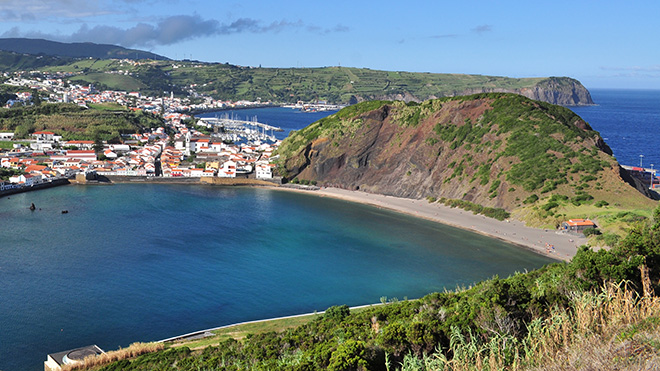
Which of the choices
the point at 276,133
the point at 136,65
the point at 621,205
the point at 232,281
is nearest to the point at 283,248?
the point at 232,281

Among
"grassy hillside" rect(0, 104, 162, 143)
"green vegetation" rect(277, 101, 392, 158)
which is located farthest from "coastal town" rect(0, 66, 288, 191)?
"green vegetation" rect(277, 101, 392, 158)

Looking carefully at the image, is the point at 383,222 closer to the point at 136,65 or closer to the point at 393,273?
the point at 393,273

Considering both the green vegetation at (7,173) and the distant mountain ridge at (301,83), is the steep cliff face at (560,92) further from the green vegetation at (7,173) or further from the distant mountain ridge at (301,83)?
the green vegetation at (7,173)

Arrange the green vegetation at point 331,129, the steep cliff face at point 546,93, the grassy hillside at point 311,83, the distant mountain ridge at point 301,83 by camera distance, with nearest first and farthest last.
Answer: the green vegetation at point 331,129, the distant mountain ridge at point 301,83, the steep cliff face at point 546,93, the grassy hillside at point 311,83

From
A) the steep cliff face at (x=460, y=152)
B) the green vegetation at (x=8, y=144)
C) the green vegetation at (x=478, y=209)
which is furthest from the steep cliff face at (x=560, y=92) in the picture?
the green vegetation at (x=8, y=144)

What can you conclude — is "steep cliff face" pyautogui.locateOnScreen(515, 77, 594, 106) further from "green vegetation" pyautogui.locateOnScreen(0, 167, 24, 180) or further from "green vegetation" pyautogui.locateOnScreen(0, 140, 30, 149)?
"green vegetation" pyautogui.locateOnScreen(0, 167, 24, 180)

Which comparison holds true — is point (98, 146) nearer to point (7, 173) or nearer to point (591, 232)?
point (7, 173)
